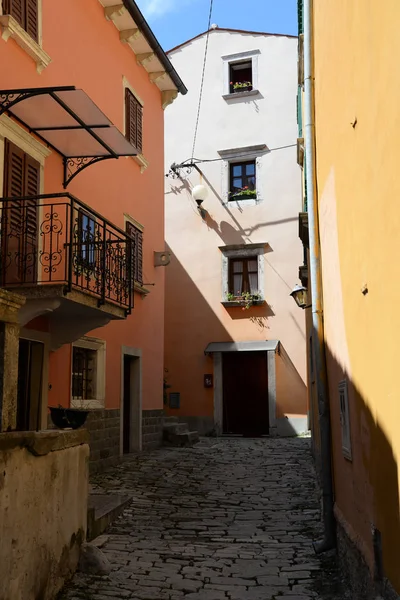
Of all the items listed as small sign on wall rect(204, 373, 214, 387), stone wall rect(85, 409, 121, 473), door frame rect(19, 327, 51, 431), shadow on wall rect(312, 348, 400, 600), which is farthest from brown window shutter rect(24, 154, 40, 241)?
small sign on wall rect(204, 373, 214, 387)

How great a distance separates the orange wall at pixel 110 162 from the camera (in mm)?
10133

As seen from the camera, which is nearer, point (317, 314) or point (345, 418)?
point (345, 418)

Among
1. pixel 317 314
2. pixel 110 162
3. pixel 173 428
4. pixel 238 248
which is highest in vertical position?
pixel 110 162

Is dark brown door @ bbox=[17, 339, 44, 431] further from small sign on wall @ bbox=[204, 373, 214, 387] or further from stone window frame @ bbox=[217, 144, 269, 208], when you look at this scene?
stone window frame @ bbox=[217, 144, 269, 208]

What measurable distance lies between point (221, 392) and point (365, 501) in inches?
566

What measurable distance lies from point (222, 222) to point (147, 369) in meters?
6.71

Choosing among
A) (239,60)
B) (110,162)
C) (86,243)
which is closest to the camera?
(86,243)

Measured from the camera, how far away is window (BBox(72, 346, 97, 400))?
11039mm

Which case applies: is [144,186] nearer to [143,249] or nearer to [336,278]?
[143,249]

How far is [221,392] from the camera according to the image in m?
18.9

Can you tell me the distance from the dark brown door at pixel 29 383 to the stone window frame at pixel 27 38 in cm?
422

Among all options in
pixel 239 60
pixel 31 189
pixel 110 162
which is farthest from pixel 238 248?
pixel 31 189

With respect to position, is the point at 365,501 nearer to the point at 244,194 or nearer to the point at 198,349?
the point at 198,349

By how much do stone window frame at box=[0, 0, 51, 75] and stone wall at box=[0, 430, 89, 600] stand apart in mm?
5737
